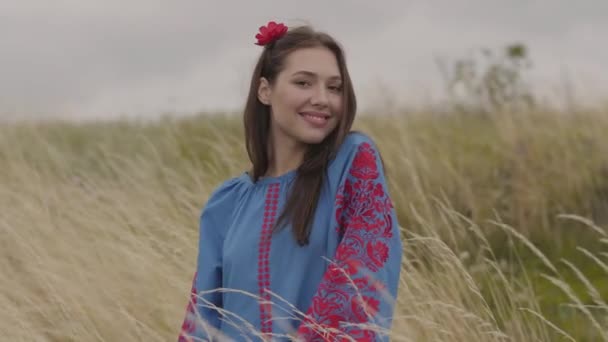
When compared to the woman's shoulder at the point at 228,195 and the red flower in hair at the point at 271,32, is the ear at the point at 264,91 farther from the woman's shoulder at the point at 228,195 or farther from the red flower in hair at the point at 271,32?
the woman's shoulder at the point at 228,195

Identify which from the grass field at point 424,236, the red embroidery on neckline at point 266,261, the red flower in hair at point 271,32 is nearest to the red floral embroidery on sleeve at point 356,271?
the red embroidery on neckline at point 266,261

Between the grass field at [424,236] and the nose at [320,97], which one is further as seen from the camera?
the grass field at [424,236]

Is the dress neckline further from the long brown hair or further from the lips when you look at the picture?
the lips

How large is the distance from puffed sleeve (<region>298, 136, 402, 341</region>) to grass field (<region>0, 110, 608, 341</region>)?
0.29 meters

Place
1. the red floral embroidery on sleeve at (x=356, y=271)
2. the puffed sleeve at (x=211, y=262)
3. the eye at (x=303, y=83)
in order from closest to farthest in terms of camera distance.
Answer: the red floral embroidery on sleeve at (x=356, y=271)
the eye at (x=303, y=83)
the puffed sleeve at (x=211, y=262)

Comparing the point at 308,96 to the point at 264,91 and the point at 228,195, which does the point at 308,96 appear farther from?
the point at 228,195

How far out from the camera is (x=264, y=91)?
2.63 m

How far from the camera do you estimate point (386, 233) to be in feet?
7.48

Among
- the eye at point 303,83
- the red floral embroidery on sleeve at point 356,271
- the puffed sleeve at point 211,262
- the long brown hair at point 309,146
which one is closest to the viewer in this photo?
the red floral embroidery on sleeve at point 356,271

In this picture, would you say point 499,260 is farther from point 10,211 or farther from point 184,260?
point 10,211

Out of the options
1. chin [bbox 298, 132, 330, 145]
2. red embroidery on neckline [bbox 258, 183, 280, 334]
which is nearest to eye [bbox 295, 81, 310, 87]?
chin [bbox 298, 132, 330, 145]

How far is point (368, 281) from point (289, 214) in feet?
0.91

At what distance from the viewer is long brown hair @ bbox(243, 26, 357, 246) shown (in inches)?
92.1

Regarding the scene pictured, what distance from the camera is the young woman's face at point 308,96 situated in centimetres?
242
